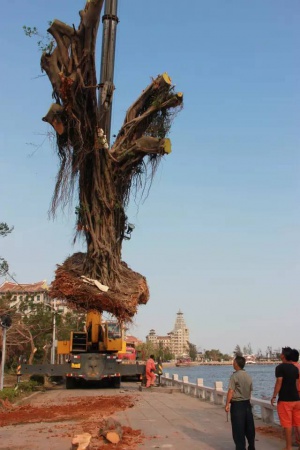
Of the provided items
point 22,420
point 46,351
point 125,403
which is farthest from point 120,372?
point 46,351

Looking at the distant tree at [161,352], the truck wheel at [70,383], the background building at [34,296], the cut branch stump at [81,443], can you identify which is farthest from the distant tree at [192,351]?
the cut branch stump at [81,443]

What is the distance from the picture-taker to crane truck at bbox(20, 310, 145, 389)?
16938mm

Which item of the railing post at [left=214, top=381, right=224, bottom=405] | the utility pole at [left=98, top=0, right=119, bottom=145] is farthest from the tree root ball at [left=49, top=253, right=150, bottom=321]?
the utility pole at [left=98, top=0, right=119, bottom=145]

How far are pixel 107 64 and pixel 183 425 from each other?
12.5 metres

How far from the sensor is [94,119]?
564 inches

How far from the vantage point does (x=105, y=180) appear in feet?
50.3

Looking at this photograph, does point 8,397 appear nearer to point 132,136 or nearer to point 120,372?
point 120,372

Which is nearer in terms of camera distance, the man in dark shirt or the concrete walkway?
the man in dark shirt

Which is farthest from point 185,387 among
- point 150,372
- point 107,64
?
point 107,64

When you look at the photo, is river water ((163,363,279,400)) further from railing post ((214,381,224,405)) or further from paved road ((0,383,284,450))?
paved road ((0,383,284,450))

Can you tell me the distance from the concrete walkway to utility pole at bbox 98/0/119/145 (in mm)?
8174

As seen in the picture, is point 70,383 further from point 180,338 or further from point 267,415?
point 180,338

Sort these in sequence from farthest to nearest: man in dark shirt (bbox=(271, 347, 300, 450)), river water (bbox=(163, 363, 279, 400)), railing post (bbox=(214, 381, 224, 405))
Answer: river water (bbox=(163, 363, 279, 400)) < railing post (bbox=(214, 381, 224, 405)) < man in dark shirt (bbox=(271, 347, 300, 450))

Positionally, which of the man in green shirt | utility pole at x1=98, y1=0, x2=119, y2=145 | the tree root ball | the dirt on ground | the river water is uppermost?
utility pole at x1=98, y1=0, x2=119, y2=145
